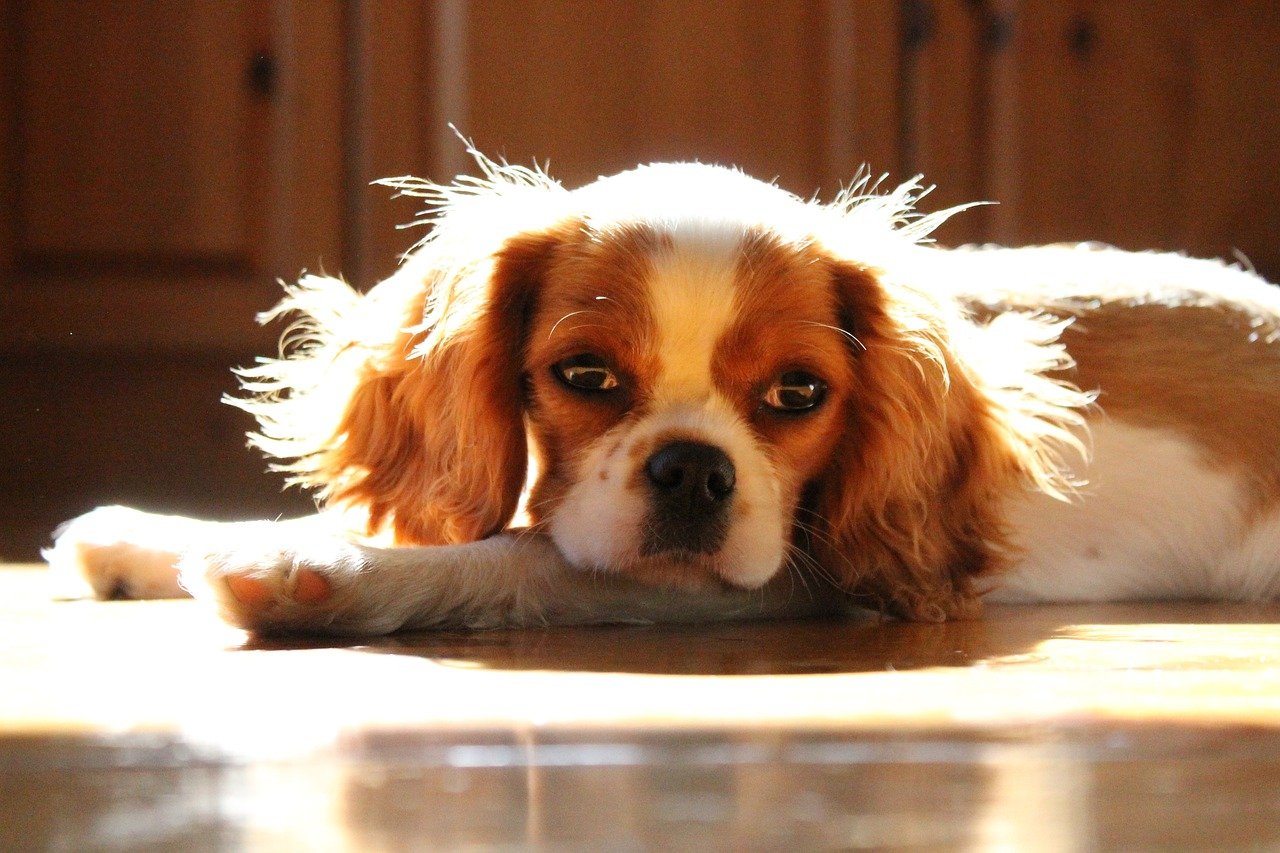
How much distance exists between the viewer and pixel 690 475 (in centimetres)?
179

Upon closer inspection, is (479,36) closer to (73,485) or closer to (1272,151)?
(73,485)

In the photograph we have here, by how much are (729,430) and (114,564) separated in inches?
33.6

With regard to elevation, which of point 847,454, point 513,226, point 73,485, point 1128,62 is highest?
point 1128,62

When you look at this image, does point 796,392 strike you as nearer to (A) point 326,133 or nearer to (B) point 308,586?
(B) point 308,586

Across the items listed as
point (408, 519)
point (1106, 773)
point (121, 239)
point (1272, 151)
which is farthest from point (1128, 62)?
point (1106, 773)

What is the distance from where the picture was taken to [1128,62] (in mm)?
4395

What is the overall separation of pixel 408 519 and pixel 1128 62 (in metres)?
3.05

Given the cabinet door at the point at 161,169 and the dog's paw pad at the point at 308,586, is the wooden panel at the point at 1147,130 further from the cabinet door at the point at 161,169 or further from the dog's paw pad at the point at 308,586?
the dog's paw pad at the point at 308,586

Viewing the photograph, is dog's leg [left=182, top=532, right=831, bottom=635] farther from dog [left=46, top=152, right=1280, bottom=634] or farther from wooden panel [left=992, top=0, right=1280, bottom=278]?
wooden panel [left=992, top=0, right=1280, bottom=278]

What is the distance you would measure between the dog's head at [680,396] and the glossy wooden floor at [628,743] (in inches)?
8.3

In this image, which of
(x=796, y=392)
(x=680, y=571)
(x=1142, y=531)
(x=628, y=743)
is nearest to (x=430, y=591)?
(x=680, y=571)

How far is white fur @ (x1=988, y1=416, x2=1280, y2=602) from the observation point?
7.50ft

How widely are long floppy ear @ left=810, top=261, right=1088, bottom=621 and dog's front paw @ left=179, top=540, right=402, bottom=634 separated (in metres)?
0.65

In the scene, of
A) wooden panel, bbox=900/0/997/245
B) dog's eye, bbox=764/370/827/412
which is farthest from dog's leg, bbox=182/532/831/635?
wooden panel, bbox=900/0/997/245
